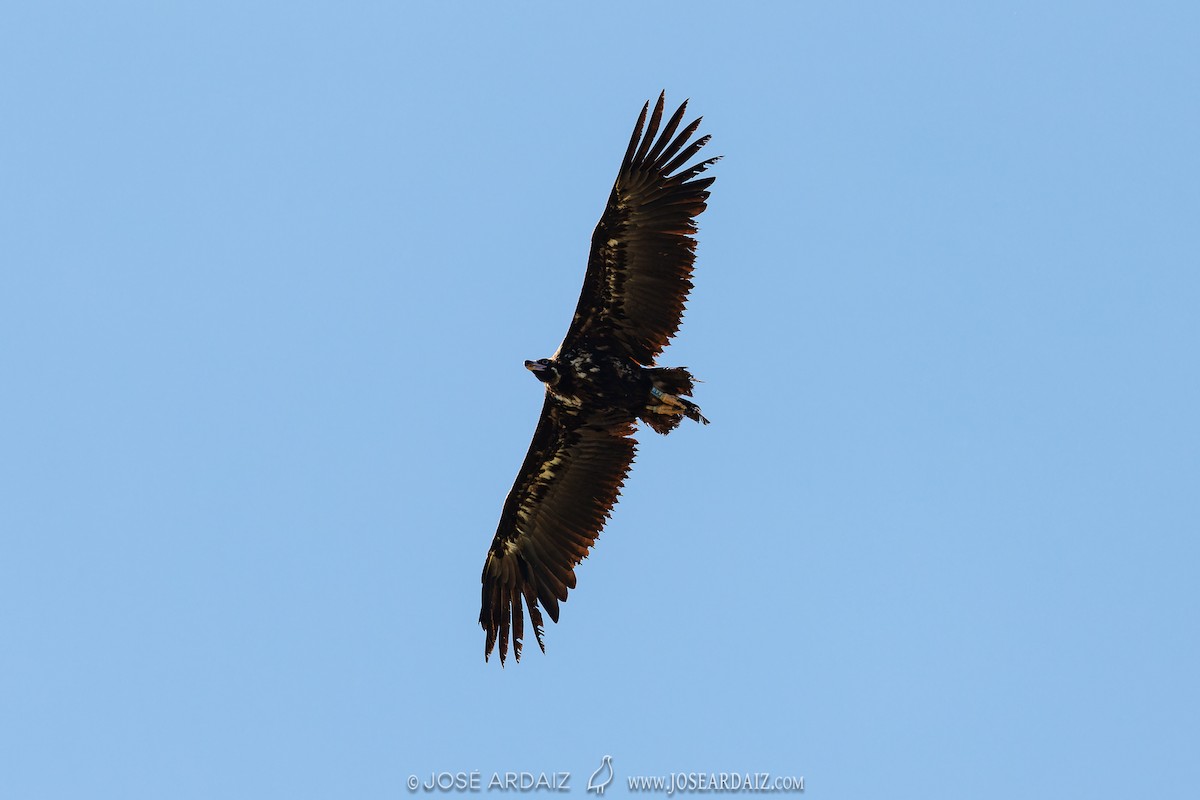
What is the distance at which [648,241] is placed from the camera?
22688 millimetres

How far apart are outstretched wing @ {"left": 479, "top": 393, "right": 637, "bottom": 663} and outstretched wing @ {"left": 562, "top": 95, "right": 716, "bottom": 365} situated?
194 cm

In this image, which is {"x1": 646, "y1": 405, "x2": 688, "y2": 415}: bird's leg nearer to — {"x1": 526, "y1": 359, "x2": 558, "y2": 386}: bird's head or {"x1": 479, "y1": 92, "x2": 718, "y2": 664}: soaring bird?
{"x1": 479, "y1": 92, "x2": 718, "y2": 664}: soaring bird

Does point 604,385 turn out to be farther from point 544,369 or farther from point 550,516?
point 550,516

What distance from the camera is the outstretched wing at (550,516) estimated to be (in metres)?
24.3

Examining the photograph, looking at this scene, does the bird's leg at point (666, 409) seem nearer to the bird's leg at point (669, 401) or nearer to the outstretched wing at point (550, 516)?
the bird's leg at point (669, 401)

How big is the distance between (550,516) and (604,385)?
109 inches

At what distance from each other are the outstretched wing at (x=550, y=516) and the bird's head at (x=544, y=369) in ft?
2.56

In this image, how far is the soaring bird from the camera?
74.1 feet

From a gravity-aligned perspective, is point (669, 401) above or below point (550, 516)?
above

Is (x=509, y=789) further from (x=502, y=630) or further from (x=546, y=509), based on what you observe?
(x=546, y=509)

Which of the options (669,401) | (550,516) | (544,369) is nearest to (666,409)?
(669,401)

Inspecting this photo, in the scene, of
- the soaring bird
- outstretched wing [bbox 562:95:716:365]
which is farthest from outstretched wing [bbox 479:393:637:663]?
outstretched wing [bbox 562:95:716:365]

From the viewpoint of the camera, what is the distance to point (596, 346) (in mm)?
23391

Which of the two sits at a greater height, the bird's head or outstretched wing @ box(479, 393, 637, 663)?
the bird's head
